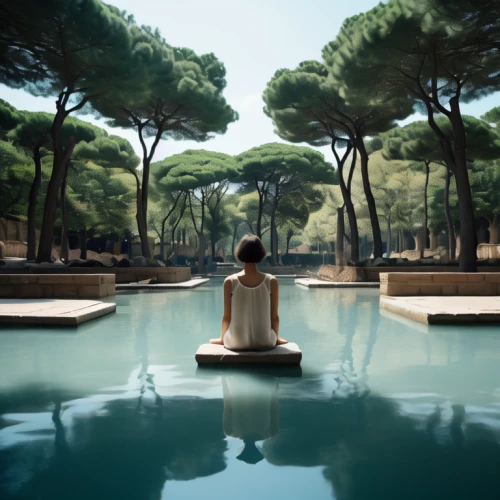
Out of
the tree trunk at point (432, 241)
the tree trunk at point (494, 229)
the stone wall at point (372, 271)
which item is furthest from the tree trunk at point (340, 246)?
the tree trunk at point (432, 241)

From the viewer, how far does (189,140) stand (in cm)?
2891

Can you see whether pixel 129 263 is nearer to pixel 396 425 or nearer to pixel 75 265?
pixel 75 265

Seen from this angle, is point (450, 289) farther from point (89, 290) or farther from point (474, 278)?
point (89, 290)

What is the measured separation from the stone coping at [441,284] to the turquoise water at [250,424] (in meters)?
6.07

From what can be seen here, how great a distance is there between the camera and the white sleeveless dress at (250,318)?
4.98 meters

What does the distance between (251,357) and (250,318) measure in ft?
1.19

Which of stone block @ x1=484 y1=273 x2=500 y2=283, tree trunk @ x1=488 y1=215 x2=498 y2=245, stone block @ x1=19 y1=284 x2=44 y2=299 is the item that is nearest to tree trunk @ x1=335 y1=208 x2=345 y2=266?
stone block @ x1=484 y1=273 x2=500 y2=283

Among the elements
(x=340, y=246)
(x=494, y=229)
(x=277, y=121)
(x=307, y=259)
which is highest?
(x=277, y=121)

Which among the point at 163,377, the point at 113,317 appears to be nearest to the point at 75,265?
the point at 113,317

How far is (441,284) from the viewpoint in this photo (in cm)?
1281

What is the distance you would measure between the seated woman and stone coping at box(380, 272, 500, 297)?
809 centimetres

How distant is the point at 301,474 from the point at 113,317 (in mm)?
7821

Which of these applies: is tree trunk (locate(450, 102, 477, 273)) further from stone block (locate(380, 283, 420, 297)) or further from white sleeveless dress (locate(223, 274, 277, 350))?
white sleeveless dress (locate(223, 274, 277, 350))

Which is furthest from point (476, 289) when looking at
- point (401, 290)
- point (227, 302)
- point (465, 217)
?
point (227, 302)
